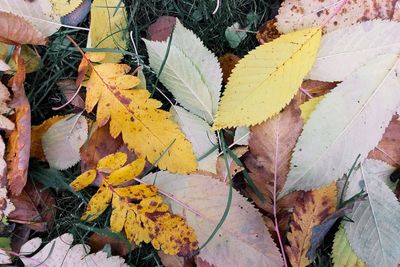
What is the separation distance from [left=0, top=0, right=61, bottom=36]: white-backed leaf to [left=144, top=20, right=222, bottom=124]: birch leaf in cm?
23

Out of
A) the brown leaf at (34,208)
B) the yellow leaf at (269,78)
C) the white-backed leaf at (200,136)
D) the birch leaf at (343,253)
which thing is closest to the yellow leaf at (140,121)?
the white-backed leaf at (200,136)

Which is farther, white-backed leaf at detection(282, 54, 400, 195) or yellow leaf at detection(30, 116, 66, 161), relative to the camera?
yellow leaf at detection(30, 116, 66, 161)

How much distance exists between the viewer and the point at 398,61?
3.54ft

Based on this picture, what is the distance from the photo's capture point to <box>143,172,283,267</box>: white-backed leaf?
1.09 m

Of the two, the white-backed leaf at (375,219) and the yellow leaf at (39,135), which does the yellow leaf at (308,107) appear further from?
the yellow leaf at (39,135)

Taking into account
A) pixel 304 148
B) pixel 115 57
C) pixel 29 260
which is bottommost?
pixel 29 260

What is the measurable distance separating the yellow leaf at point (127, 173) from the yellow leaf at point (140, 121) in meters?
0.03

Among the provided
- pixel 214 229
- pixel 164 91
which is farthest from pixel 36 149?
pixel 214 229

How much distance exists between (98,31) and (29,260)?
54 centimetres

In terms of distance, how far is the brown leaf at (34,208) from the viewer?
117cm

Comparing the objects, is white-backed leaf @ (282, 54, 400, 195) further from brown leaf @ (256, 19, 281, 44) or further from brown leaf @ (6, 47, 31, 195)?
brown leaf @ (6, 47, 31, 195)

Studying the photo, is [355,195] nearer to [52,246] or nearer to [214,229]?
[214,229]

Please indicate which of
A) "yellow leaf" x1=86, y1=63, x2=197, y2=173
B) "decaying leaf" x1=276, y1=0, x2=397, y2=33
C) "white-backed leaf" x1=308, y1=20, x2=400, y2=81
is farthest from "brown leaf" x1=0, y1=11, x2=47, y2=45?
"white-backed leaf" x1=308, y1=20, x2=400, y2=81

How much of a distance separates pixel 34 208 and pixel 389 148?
83 cm
